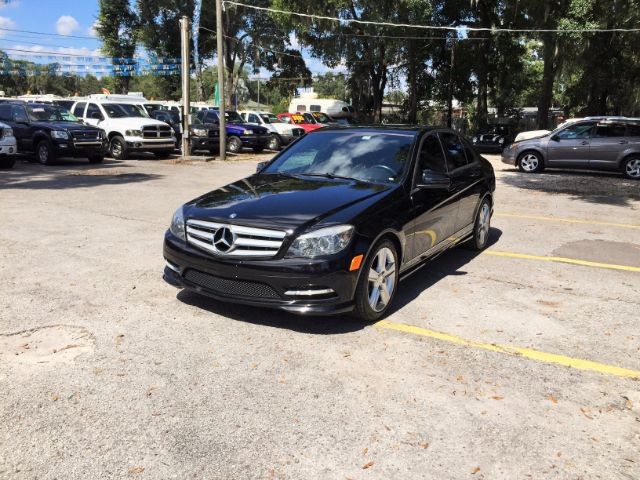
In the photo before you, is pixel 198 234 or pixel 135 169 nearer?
pixel 198 234

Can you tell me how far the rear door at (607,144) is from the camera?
53.9 feet

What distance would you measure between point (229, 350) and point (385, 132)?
9.73 ft

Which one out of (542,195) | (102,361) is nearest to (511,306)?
(102,361)

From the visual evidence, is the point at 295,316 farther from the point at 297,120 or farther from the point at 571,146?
the point at 297,120

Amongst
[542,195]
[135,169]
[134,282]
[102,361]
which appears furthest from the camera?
[135,169]

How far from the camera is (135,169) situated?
16828mm

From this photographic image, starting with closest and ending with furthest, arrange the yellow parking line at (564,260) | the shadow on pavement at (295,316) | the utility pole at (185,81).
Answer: the shadow on pavement at (295,316)
the yellow parking line at (564,260)
the utility pole at (185,81)

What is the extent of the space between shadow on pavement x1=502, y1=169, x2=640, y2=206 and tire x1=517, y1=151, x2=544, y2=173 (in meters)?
0.25

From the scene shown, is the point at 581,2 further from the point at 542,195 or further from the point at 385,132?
the point at 385,132

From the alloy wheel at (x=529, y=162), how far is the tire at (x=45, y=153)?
1440 cm

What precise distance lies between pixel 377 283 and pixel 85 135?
14.9m

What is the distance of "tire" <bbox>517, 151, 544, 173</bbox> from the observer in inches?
706

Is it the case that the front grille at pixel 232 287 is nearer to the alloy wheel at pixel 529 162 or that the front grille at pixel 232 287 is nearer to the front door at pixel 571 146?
the front door at pixel 571 146

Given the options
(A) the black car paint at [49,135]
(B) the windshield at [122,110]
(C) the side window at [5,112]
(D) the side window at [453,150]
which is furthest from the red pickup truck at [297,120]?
(D) the side window at [453,150]
